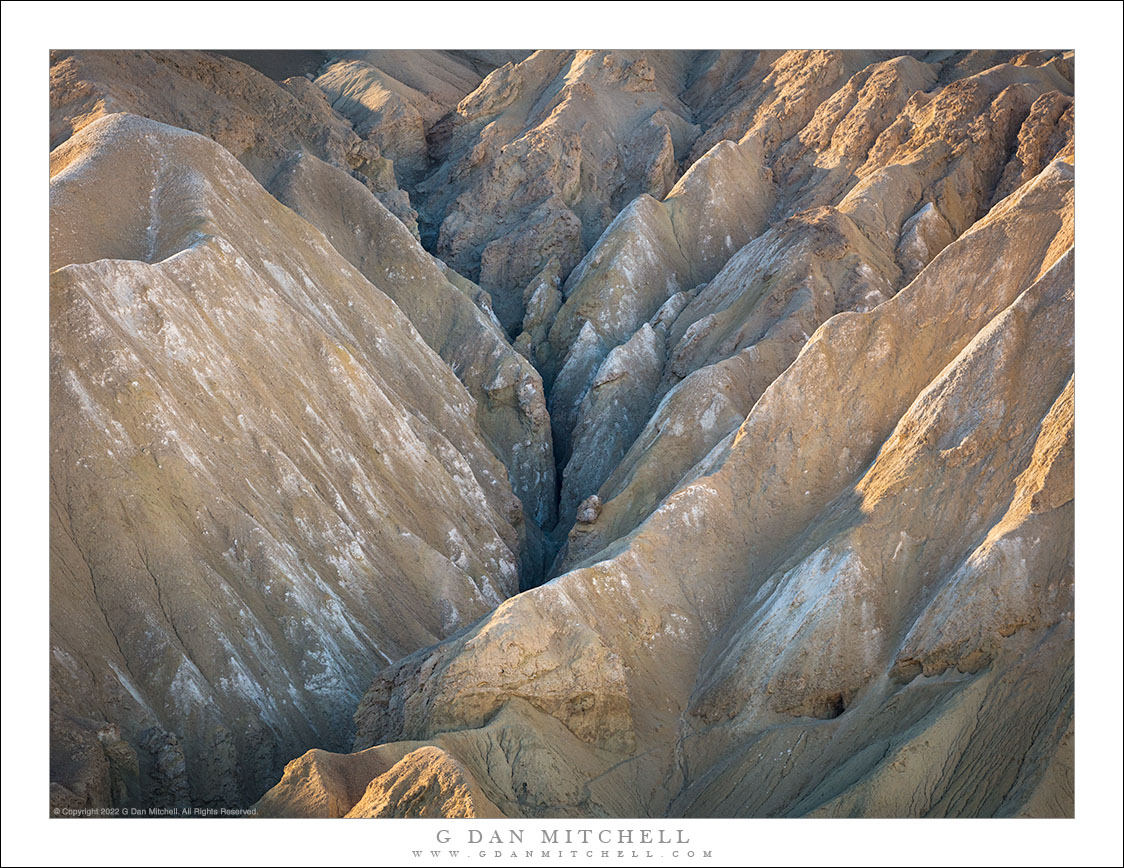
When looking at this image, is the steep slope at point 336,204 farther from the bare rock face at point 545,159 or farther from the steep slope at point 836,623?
the steep slope at point 836,623

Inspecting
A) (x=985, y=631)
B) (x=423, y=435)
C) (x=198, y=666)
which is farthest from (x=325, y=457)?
(x=985, y=631)

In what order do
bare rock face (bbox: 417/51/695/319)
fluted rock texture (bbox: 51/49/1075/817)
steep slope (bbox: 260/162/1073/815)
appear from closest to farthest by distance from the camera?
1. steep slope (bbox: 260/162/1073/815)
2. fluted rock texture (bbox: 51/49/1075/817)
3. bare rock face (bbox: 417/51/695/319)

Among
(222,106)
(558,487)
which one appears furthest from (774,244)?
(222,106)

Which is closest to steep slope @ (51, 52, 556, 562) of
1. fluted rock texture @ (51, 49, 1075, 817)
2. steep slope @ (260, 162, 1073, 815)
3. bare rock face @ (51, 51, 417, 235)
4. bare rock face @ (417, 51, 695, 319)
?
bare rock face @ (51, 51, 417, 235)

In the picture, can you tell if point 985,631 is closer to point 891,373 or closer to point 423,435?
point 891,373

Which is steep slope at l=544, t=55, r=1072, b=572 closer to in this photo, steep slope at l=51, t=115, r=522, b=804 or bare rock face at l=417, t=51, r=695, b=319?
bare rock face at l=417, t=51, r=695, b=319

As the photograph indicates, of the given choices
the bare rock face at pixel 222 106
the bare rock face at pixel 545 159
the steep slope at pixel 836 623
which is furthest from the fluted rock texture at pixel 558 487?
the bare rock face at pixel 545 159

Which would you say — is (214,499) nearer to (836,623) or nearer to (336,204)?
(836,623)
